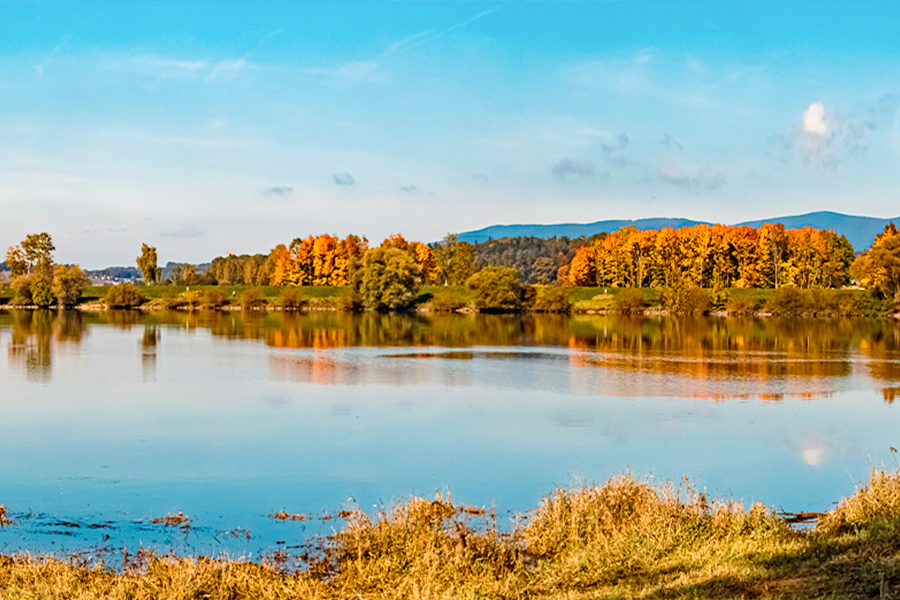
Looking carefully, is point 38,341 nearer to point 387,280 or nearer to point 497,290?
point 387,280

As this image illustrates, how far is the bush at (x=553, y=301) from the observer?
9544cm

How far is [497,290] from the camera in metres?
93.1

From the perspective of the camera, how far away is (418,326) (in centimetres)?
6681

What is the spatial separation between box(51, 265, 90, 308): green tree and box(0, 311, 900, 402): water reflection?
30.3 metres

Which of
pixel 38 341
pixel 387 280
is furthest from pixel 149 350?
pixel 387 280

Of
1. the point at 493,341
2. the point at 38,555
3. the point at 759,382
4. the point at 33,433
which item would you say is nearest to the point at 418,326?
the point at 493,341

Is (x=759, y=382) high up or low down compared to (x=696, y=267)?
down

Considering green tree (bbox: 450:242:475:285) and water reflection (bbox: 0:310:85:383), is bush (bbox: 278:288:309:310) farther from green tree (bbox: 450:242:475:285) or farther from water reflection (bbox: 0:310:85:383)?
water reflection (bbox: 0:310:85:383)

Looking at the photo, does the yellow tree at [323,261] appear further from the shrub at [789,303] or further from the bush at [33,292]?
the shrub at [789,303]

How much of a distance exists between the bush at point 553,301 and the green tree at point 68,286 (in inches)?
1968

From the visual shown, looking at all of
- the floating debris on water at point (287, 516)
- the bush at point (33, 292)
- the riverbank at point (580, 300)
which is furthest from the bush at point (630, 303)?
the floating debris on water at point (287, 516)

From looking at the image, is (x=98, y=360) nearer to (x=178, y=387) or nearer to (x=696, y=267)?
(x=178, y=387)

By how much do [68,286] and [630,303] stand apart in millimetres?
59920

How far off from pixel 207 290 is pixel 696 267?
55.1 metres
